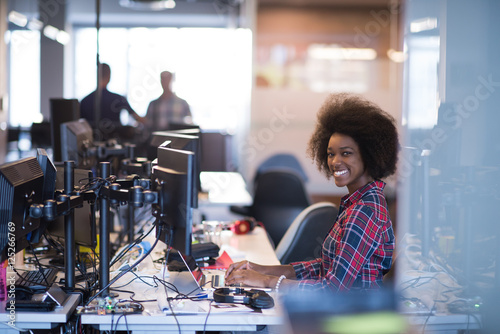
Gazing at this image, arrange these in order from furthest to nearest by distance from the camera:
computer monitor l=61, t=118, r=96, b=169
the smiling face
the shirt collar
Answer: computer monitor l=61, t=118, r=96, b=169, the smiling face, the shirt collar

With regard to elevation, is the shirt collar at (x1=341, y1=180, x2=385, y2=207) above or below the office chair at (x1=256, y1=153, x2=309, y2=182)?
above

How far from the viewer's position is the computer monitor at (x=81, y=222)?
7.06 ft

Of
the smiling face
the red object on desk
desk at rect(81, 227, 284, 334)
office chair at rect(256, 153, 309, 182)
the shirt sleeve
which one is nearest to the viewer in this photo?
desk at rect(81, 227, 284, 334)

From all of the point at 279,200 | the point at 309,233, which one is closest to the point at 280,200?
the point at 279,200

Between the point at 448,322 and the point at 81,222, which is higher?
the point at 81,222

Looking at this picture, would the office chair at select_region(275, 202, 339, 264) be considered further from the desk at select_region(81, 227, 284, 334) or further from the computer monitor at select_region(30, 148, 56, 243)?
the computer monitor at select_region(30, 148, 56, 243)

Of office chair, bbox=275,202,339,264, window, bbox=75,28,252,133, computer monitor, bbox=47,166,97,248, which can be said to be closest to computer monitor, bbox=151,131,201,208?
computer monitor, bbox=47,166,97,248

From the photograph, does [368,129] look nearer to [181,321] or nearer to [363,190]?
[363,190]

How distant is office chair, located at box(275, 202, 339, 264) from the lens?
2.79m

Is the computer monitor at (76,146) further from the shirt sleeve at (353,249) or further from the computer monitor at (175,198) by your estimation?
the shirt sleeve at (353,249)

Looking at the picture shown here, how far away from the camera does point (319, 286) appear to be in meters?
1.97

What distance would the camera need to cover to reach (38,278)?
208 centimetres

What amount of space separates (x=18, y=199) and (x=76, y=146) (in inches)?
41.5

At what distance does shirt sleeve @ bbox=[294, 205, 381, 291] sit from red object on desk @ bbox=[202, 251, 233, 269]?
2.01ft
